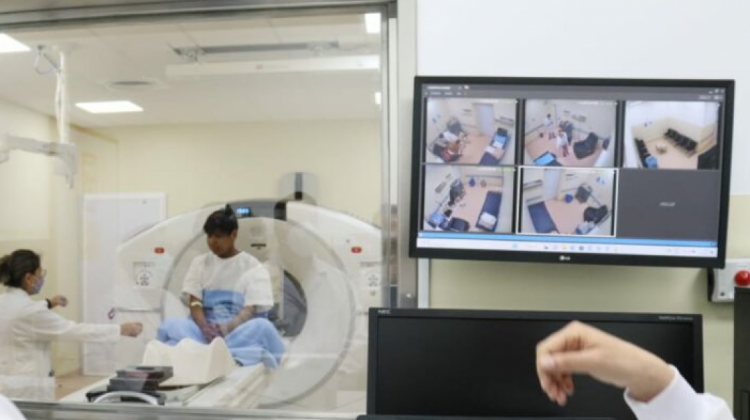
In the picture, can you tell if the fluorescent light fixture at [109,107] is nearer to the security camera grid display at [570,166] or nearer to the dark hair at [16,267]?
the dark hair at [16,267]

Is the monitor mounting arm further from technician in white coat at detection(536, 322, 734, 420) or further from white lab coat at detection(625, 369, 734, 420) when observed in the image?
white lab coat at detection(625, 369, 734, 420)

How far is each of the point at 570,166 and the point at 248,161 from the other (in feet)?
4.31

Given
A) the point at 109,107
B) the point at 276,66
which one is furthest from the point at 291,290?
the point at 109,107

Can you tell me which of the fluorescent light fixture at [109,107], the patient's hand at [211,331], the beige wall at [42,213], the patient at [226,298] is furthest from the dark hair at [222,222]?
the fluorescent light fixture at [109,107]

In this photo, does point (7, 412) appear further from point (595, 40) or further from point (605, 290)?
point (595, 40)

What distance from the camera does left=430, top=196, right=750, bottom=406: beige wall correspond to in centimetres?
124

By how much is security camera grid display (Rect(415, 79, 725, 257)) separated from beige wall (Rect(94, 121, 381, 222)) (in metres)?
0.27

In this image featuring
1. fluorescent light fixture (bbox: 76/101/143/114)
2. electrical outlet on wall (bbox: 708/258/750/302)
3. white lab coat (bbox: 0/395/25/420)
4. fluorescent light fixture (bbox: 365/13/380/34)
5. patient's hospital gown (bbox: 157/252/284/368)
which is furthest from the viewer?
fluorescent light fixture (bbox: 76/101/143/114)

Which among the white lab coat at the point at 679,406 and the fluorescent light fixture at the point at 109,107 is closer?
the white lab coat at the point at 679,406

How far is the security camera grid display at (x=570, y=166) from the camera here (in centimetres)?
117

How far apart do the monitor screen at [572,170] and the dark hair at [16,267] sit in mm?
1526

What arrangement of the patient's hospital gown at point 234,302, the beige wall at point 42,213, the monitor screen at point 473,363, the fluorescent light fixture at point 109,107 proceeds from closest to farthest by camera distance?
the monitor screen at point 473,363
the patient's hospital gown at point 234,302
the beige wall at point 42,213
the fluorescent light fixture at point 109,107

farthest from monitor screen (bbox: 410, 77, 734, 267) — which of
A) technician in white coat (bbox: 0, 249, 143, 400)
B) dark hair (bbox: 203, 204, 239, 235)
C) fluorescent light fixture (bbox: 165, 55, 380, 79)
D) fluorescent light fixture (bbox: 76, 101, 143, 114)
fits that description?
fluorescent light fixture (bbox: 76, 101, 143, 114)

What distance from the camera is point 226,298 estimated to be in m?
1.89
